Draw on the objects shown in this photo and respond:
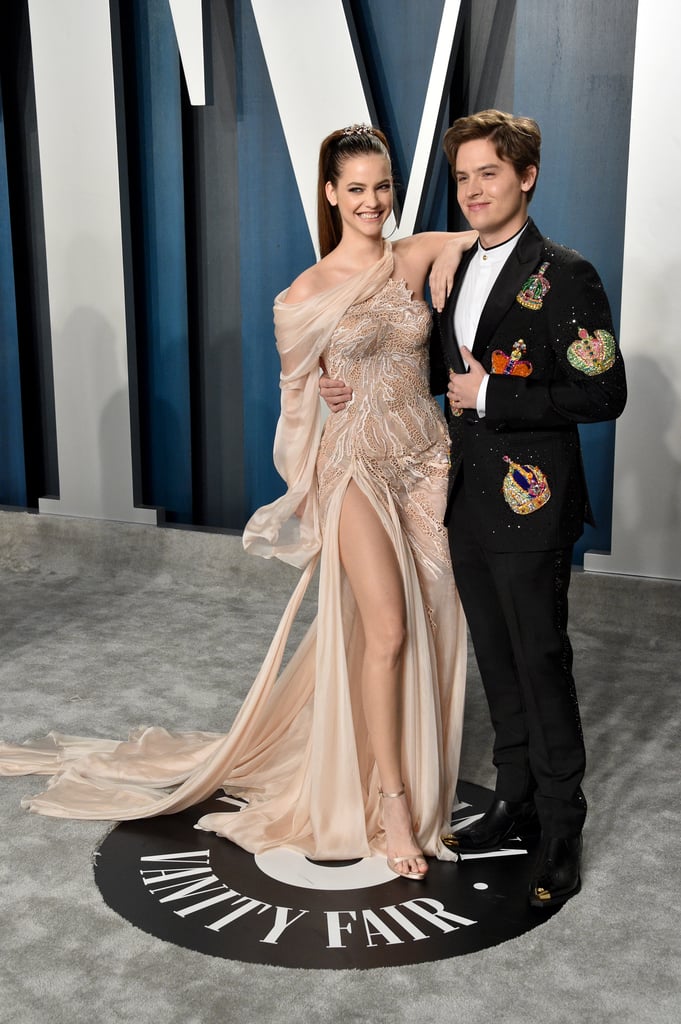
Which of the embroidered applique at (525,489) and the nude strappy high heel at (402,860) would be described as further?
the nude strappy high heel at (402,860)

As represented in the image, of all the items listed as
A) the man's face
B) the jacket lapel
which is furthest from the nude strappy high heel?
the man's face

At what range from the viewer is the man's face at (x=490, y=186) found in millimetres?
Result: 2600

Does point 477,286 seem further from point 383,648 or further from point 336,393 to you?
point 383,648

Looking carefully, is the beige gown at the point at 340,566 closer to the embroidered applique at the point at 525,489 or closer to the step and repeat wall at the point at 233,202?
the embroidered applique at the point at 525,489

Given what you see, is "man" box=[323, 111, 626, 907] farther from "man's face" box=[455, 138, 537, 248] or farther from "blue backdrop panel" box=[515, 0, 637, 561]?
"blue backdrop panel" box=[515, 0, 637, 561]

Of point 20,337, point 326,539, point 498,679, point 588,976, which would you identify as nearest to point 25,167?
point 20,337

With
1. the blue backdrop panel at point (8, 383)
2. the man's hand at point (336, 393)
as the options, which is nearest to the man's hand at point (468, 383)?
the man's hand at point (336, 393)

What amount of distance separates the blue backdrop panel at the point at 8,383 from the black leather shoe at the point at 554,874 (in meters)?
4.44

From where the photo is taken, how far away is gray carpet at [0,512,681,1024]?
242 centimetres

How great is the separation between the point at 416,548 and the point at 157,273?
331cm

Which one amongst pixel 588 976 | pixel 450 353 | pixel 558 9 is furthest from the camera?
pixel 558 9

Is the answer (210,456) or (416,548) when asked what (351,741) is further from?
(210,456)

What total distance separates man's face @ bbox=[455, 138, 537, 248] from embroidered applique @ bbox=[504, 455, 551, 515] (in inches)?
21.8

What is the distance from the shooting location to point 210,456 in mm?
6020
